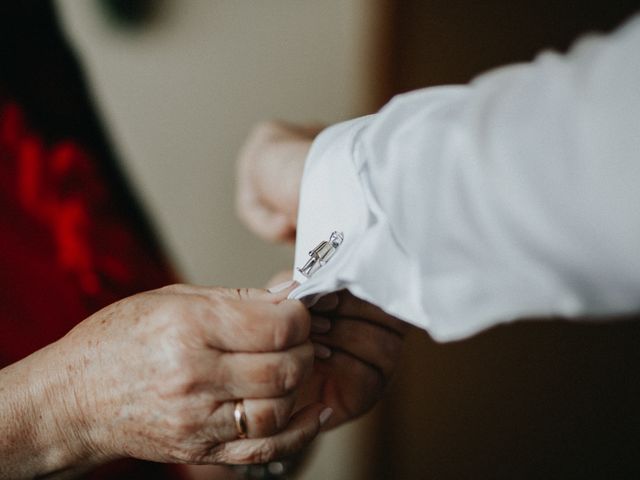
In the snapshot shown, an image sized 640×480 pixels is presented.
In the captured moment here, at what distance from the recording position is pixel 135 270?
2.62 ft

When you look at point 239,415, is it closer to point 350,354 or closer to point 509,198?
point 350,354

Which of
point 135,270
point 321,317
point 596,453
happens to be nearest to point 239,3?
point 135,270

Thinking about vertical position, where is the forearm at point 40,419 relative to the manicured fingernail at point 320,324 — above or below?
below

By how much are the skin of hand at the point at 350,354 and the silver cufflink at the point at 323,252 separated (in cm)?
6

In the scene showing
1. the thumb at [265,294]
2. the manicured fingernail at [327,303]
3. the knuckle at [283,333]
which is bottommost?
the manicured fingernail at [327,303]

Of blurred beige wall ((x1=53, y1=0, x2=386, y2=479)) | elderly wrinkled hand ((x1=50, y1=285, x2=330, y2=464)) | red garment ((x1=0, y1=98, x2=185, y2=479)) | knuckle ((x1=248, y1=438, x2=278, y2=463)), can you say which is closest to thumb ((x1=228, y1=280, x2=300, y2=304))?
elderly wrinkled hand ((x1=50, y1=285, x2=330, y2=464))

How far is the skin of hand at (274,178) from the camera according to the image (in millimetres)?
600

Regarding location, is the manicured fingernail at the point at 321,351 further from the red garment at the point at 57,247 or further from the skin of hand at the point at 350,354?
the red garment at the point at 57,247

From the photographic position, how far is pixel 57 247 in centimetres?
77

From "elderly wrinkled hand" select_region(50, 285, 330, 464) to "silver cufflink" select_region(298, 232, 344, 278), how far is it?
30 mm

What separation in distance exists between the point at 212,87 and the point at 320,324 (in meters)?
0.73

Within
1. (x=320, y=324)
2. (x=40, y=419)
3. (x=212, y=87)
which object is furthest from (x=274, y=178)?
(x=212, y=87)

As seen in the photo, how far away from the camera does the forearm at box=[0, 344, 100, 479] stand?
43 cm

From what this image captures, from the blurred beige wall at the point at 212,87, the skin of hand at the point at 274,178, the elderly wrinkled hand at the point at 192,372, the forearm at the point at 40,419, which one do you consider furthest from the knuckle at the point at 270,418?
the blurred beige wall at the point at 212,87
